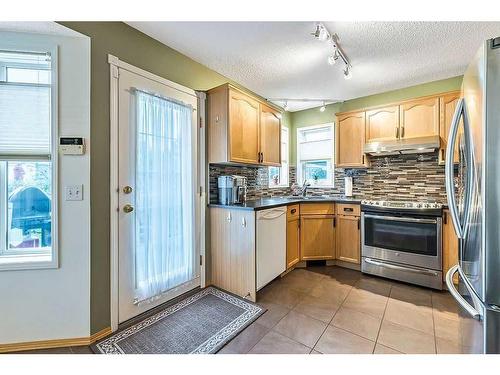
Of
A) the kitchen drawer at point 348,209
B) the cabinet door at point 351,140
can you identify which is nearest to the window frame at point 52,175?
the kitchen drawer at point 348,209

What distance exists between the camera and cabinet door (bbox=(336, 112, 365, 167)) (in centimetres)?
319

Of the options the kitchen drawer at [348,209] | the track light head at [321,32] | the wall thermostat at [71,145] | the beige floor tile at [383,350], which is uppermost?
the track light head at [321,32]

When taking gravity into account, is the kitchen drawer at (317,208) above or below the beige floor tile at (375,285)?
above

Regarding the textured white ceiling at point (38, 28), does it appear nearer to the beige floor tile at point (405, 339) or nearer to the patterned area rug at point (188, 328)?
the patterned area rug at point (188, 328)

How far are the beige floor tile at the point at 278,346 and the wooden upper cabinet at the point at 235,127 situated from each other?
1.61 meters

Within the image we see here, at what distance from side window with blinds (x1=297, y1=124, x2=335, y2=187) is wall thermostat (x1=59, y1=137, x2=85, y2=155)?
3243 mm

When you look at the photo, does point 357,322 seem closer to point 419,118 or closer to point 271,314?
point 271,314

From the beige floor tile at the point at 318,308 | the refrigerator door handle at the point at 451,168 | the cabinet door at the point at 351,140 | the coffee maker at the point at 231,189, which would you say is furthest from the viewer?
the cabinet door at the point at 351,140

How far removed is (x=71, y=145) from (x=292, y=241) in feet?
8.00

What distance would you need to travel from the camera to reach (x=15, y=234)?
5.43 feet

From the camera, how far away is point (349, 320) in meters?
1.92

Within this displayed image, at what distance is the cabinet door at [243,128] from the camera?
2422mm
